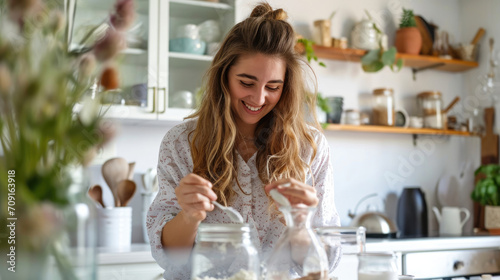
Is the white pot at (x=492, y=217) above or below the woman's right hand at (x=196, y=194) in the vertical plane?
below

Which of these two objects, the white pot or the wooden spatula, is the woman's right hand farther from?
the wooden spatula

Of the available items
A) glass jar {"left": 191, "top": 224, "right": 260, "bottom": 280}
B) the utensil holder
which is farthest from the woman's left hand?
the utensil holder

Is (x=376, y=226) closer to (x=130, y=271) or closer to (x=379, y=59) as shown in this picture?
(x=379, y=59)

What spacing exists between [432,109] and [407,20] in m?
0.58

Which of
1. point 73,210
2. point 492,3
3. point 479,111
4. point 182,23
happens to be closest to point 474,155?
point 479,111

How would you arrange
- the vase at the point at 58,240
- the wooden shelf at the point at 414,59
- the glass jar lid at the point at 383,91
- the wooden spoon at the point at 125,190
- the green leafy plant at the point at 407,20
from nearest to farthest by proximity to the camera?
the vase at the point at 58,240, the wooden spoon at the point at 125,190, the wooden shelf at the point at 414,59, the glass jar lid at the point at 383,91, the green leafy plant at the point at 407,20

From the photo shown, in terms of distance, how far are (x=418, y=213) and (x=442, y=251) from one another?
1.47ft

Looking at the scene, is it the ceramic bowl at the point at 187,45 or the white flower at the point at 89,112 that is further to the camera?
the ceramic bowl at the point at 187,45

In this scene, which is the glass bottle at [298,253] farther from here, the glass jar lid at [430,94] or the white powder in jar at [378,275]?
the glass jar lid at [430,94]

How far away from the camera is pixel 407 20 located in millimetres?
3344

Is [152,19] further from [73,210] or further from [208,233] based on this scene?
[73,210]

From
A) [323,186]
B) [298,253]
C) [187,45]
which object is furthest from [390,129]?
[298,253]

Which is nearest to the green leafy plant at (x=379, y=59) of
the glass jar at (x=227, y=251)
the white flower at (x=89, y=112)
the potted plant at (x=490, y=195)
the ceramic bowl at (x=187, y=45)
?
the potted plant at (x=490, y=195)

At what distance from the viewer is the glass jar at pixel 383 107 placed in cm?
321
